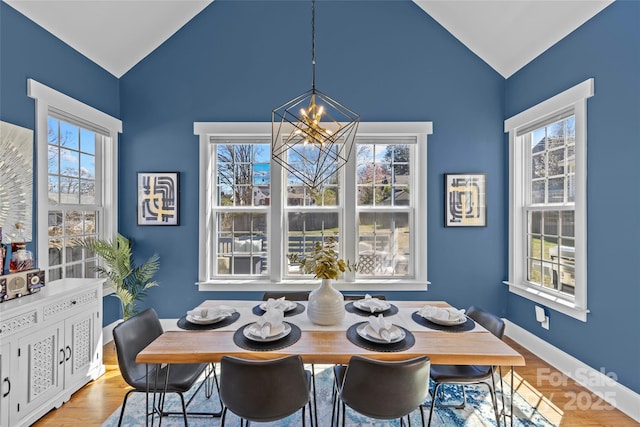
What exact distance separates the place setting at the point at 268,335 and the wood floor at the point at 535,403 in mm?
1285

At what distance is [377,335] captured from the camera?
1.62m

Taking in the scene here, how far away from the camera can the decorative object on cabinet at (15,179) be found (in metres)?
2.07

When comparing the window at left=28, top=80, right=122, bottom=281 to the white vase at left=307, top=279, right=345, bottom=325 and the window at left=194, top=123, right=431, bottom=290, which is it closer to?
the window at left=194, top=123, right=431, bottom=290

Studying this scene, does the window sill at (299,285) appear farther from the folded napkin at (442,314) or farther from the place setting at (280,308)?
the folded napkin at (442,314)

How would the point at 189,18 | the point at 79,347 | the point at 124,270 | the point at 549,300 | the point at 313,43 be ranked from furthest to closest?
1. the point at 189,18
2. the point at 124,270
3. the point at 549,300
4. the point at 79,347
5. the point at 313,43

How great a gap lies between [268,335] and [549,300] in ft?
8.30

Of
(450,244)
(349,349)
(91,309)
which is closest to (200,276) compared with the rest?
(91,309)

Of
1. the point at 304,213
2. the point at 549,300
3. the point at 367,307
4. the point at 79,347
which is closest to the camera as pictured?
the point at 367,307

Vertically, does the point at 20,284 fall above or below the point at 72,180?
below

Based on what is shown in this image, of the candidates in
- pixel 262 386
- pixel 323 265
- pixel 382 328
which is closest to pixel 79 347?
pixel 262 386

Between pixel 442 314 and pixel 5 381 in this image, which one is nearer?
pixel 5 381

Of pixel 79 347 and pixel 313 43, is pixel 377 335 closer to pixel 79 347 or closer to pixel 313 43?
pixel 313 43

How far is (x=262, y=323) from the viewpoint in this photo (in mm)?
1650

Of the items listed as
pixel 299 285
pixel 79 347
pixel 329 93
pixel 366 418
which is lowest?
pixel 366 418
